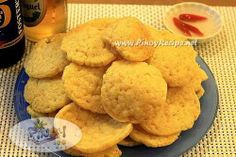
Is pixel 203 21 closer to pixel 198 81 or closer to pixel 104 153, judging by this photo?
pixel 198 81

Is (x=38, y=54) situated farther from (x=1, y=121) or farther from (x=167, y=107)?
(x=167, y=107)

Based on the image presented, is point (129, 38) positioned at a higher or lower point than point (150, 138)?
higher

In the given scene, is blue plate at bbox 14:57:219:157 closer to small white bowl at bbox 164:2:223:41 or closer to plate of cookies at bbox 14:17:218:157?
plate of cookies at bbox 14:17:218:157

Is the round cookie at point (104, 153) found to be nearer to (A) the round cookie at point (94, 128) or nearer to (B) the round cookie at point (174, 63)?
(A) the round cookie at point (94, 128)

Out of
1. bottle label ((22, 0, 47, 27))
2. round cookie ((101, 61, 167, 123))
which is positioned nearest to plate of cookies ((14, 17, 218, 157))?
round cookie ((101, 61, 167, 123))

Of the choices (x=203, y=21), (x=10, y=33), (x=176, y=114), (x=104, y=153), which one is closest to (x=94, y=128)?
(x=104, y=153)

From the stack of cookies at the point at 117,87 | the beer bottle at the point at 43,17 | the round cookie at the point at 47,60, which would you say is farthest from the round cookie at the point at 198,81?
the beer bottle at the point at 43,17
